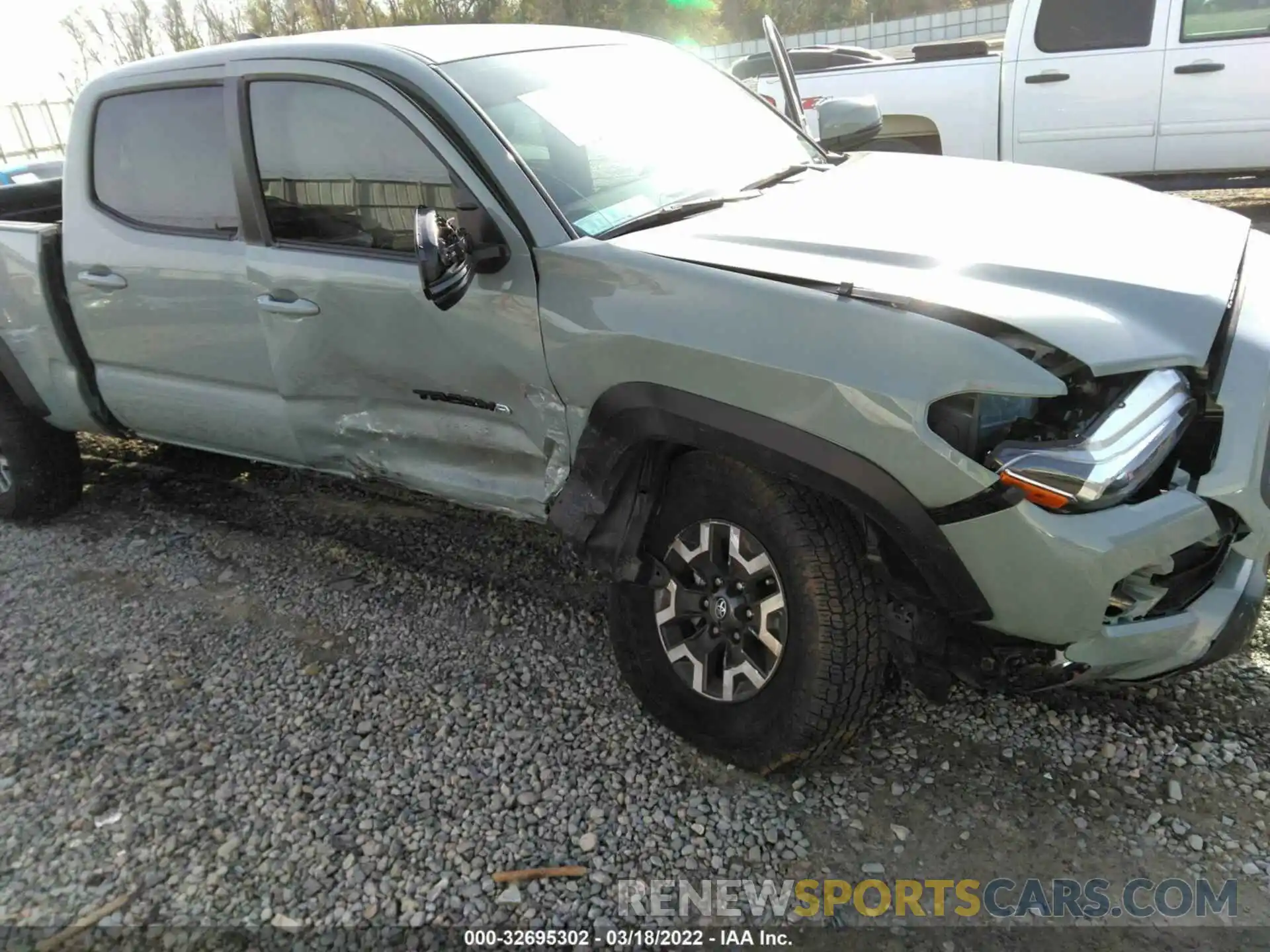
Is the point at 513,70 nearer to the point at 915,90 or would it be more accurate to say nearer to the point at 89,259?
the point at 89,259

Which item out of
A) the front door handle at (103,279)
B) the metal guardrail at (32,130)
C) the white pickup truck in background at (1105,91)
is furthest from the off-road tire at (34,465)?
the metal guardrail at (32,130)

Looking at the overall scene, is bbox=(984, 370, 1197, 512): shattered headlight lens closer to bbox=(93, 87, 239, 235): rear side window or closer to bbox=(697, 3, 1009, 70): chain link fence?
bbox=(93, 87, 239, 235): rear side window

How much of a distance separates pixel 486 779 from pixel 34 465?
120 inches

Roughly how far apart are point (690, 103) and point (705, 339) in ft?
4.57

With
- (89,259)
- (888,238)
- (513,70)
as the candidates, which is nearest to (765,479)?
(888,238)

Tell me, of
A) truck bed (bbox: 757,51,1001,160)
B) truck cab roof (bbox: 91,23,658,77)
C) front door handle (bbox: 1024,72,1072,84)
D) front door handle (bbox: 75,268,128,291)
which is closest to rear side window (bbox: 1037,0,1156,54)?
front door handle (bbox: 1024,72,1072,84)

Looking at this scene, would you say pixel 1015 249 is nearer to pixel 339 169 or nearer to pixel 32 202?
pixel 339 169

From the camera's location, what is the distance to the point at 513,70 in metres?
3.06

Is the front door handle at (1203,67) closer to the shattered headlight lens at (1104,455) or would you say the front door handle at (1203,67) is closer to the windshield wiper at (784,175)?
the windshield wiper at (784,175)

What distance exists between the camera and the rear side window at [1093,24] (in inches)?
282

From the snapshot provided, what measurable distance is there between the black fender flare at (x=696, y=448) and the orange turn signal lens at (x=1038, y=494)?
0.59ft

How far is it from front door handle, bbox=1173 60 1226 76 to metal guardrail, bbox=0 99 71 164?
27.5 m

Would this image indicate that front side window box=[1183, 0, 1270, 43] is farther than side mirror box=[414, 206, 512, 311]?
Yes

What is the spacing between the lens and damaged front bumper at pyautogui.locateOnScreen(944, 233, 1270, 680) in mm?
2016
